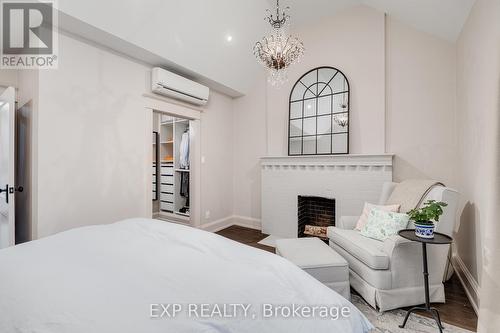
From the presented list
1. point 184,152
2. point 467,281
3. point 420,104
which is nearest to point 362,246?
point 467,281

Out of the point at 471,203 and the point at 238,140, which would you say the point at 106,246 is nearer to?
the point at 471,203

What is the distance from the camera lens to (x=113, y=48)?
264 centimetres

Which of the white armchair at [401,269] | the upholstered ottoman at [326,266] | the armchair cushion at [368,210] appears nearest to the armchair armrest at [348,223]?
the armchair cushion at [368,210]

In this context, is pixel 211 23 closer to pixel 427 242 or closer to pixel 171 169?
pixel 171 169

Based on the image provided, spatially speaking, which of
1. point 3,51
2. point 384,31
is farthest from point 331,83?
point 3,51

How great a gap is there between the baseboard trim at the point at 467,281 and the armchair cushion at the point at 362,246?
732mm

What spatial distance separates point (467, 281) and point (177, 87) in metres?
3.73

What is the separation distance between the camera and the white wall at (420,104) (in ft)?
8.95

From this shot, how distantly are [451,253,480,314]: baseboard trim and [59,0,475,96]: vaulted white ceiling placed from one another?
2397 mm

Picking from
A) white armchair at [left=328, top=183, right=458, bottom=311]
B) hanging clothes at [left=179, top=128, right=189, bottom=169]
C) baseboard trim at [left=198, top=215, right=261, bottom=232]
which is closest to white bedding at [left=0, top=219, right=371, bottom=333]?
white armchair at [left=328, top=183, right=458, bottom=311]

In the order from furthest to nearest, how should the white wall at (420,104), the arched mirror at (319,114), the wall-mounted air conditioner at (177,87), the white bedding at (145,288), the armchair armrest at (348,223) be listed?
the arched mirror at (319,114)
the wall-mounted air conditioner at (177,87)
the white wall at (420,104)
the armchair armrest at (348,223)
the white bedding at (145,288)

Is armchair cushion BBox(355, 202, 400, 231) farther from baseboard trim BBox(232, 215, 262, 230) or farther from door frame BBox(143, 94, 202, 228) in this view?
door frame BBox(143, 94, 202, 228)

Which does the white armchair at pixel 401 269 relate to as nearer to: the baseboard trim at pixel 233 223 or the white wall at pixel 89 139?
the baseboard trim at pixel 233 223

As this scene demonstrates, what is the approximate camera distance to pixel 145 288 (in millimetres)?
858
